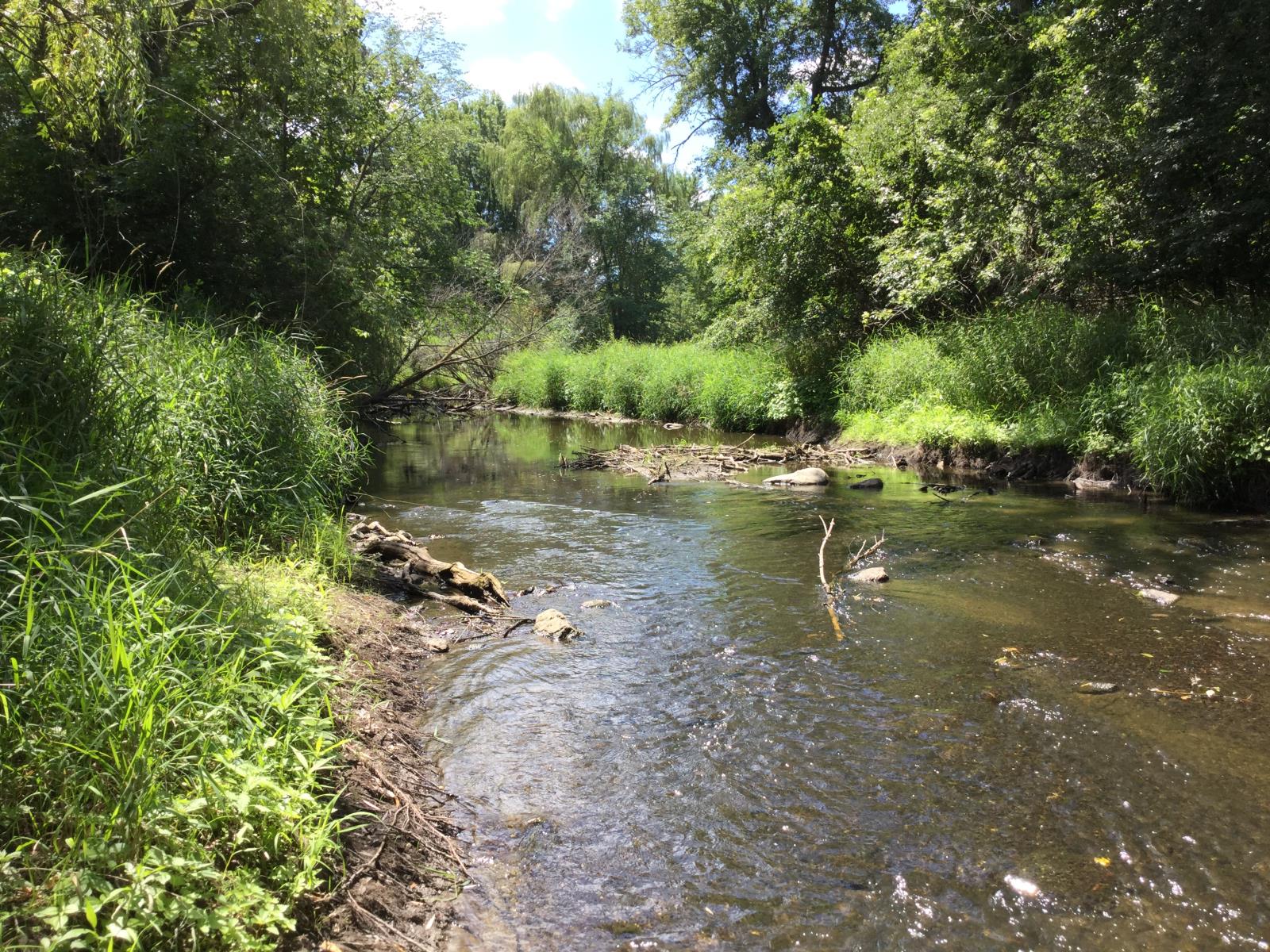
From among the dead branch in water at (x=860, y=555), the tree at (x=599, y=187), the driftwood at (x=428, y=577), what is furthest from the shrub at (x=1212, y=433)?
the tree at (x=599, y=187)

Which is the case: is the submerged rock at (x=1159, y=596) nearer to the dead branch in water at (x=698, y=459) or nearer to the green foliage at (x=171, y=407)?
the green foliage at (x=171, y=407)

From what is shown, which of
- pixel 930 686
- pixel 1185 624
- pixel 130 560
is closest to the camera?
pixel 130 560

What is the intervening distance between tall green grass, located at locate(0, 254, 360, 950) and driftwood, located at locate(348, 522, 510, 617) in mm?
1534

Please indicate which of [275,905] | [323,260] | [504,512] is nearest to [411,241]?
[323,260]

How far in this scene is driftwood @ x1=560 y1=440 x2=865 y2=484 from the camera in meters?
14.3

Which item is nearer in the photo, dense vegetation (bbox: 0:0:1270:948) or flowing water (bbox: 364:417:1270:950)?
dense vegetation (bbox: 0:0:1270:948)

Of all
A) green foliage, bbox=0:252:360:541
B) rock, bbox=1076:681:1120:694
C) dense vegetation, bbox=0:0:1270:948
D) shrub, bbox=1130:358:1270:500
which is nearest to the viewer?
dense vegetation, bbox=0:0:1270:948

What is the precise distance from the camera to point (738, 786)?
359 cm

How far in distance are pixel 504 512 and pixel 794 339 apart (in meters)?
12.7

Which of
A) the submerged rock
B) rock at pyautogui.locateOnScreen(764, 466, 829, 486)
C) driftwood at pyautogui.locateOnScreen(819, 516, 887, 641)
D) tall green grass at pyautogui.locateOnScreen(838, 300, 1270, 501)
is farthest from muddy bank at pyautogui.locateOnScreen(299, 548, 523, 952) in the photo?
tall green grass at pyautogui.locateOnScreen(838, 300, 1270, 501)

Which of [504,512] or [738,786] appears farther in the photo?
[504,512]

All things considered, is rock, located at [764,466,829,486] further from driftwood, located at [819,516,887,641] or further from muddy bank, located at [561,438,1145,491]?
driftwood, located at [819,516,887,641]

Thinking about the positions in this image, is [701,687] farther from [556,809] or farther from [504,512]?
[504,512]

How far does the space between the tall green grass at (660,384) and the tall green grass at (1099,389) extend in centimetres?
304
